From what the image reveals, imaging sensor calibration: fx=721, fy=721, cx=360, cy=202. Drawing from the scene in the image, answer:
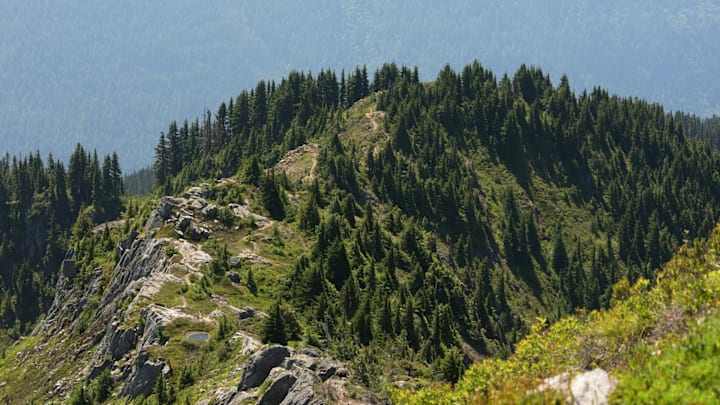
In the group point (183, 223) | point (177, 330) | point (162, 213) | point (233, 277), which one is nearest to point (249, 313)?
→ point (177, 330)

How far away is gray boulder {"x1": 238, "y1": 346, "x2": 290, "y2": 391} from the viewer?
45.7 m

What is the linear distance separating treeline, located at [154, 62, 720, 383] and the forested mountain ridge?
393 mm

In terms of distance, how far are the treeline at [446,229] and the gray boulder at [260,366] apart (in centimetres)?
607

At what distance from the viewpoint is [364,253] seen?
3912 inches

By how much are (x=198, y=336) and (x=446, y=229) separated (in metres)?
96.8

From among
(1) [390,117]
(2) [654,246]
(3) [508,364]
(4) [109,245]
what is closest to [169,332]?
(3) [508,364]

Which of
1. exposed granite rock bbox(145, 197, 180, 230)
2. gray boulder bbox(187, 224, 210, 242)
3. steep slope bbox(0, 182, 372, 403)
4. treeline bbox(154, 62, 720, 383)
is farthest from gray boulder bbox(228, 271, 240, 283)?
exposed granite rock bbox(145, 197, 180, 230)

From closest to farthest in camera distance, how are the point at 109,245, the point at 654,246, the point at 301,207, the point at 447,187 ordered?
1. the point at 301,207
2. the point at 109,245
3. the point at 447,187
4. the point at 654,246

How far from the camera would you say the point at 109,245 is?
126 m

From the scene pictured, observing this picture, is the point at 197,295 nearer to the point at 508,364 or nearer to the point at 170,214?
the point at 170,214

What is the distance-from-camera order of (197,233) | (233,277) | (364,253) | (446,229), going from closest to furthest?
1. (233,277)
2. (197,233)
3. (364,253)
4. (446,229)

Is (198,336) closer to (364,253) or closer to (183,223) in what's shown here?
(183,223)

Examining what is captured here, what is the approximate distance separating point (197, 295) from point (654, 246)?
14286cm

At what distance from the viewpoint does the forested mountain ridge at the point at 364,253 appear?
6450cm
